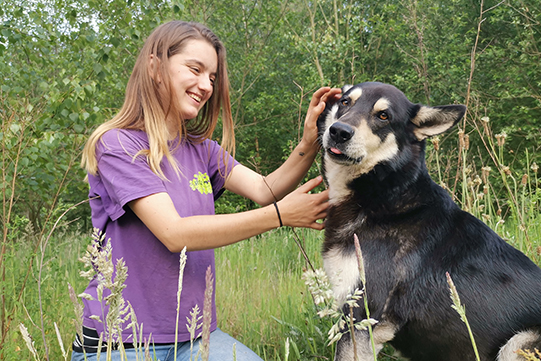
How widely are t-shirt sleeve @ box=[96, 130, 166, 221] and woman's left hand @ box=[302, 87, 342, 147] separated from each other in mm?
934

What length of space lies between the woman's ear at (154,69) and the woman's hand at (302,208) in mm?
1055

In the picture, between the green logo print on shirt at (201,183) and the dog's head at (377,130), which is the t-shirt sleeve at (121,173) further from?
the dog's head at (377,130)

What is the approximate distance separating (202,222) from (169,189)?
0.41m

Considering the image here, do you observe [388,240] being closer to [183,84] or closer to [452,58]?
[183,84]

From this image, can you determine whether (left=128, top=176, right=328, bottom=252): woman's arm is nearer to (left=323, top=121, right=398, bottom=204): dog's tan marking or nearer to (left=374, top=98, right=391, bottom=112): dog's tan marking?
(left=323, top=121, right=398, bottom=204): dog's tan marking

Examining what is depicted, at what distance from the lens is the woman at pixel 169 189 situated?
2076mm

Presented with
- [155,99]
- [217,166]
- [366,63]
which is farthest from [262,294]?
[366,63]

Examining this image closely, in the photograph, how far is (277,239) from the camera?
18.6ft

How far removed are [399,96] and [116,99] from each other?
28.9 feet

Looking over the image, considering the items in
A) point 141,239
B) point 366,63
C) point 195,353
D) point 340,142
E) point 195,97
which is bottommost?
point 195,353

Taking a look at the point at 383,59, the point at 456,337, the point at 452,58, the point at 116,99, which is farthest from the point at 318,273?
the point at 383,59

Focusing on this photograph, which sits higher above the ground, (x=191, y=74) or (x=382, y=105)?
(x=191, y=74)

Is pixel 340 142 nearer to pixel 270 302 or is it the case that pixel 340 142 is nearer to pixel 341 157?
pixel 341 157

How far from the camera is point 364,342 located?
1947 millimetres
